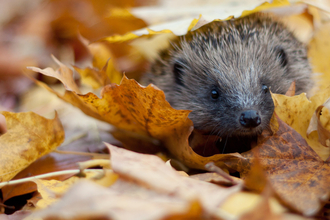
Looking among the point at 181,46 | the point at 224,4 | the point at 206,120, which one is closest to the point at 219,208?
the point at 206,120

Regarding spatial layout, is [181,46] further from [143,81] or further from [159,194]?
[159,194]

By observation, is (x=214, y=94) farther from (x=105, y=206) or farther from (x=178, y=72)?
(x=105, y=206)

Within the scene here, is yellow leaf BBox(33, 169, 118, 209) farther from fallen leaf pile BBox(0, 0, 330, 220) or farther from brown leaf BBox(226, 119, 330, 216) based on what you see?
brown leaf BBox(226, 119, 330, 216)

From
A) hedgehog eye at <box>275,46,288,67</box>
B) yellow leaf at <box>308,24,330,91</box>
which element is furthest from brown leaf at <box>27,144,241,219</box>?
yellow leaf at <box>308,24,330,91</box>

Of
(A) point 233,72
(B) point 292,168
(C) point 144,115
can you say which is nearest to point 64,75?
(C) point 144,115

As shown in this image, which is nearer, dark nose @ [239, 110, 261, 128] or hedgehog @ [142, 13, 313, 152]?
dark nose @ [239, 110, 261, 128]

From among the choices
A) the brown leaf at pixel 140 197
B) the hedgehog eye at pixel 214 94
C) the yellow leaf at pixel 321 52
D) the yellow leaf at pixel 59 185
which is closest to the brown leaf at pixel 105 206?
the brown leaf at pixel 140 197
